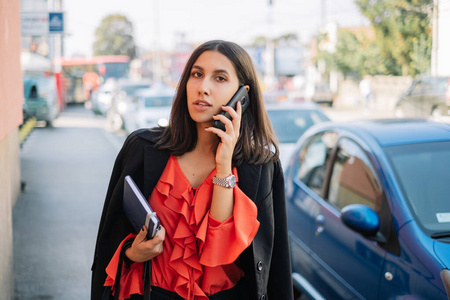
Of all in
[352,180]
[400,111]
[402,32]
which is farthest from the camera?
[402,32]

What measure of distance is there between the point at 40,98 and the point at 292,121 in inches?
540

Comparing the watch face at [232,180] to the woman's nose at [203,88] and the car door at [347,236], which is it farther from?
the car door at [347,236]

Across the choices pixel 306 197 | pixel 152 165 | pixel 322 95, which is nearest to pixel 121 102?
pixel 306 197

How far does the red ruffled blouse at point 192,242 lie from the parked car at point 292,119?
6.07 m

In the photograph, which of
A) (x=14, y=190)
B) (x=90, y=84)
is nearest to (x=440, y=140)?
(x=14, y=190)

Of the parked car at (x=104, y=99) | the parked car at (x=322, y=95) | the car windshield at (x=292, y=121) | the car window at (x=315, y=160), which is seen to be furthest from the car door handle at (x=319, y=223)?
the parked car at (x=322, y=95)

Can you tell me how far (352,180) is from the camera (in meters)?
4.07

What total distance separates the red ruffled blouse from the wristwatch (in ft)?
0.15

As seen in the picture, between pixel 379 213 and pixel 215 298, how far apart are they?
5.33ft

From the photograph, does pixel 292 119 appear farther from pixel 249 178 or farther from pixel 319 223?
pixel 249 178

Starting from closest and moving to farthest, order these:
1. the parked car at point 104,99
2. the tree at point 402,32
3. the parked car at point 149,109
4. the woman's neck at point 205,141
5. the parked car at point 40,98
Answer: the woman's neck at point 205,141
the tree at point 402,32
the parked car at point 149,109
the parked car at point 40,98
the parked car at point 104,99

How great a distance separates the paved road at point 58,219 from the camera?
524 cm

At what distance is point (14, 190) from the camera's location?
812cm

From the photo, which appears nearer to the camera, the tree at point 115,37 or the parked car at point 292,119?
the parked car at point 292,119
